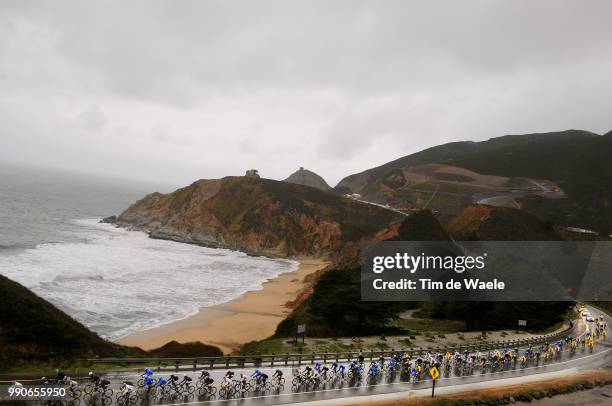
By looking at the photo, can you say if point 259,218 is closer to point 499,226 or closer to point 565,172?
point 499,226

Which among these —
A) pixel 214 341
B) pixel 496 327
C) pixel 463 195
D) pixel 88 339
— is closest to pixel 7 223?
pixel 214 341

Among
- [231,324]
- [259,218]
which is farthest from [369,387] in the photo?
[259,218]

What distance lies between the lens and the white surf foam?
44.5 meters

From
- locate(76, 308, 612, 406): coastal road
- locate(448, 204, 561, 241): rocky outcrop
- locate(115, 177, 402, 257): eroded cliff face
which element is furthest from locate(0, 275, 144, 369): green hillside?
locate(115, 177, 402, 257): eroded cliff face

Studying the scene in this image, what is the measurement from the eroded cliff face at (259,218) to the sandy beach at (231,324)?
4701 centimetres

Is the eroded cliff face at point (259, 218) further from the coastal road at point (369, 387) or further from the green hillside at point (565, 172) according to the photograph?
the coastal road at point (369, 387)

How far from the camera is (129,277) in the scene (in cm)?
6091

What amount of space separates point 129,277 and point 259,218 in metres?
59.3

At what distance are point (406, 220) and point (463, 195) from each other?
200 feet

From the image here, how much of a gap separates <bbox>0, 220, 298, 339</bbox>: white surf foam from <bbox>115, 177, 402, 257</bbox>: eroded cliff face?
12641mm

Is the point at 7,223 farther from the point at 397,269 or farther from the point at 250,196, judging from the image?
the point at 397,269

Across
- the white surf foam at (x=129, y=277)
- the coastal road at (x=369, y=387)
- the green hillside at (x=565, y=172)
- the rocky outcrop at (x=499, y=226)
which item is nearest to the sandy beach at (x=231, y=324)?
the white surf foam at (x=129, y=277)

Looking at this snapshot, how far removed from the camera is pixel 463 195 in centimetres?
12838

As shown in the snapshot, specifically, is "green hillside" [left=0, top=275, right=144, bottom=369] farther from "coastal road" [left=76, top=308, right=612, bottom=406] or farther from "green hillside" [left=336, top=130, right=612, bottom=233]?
"green hillside" [left=336, top=130, right=612, bottom=233]
